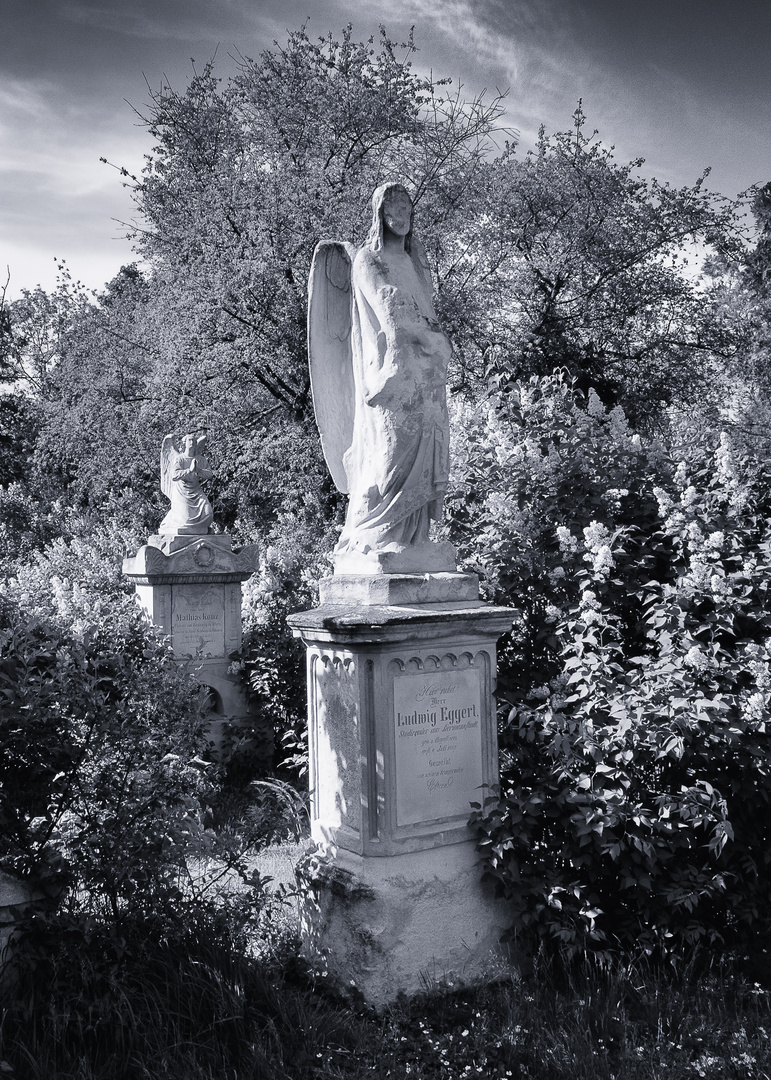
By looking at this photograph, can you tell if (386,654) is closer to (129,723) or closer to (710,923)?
(129,723)

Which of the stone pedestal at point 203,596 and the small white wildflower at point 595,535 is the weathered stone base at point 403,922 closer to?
the small white wildflower at point 595,535

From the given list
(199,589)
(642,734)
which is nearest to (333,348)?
(642,734)

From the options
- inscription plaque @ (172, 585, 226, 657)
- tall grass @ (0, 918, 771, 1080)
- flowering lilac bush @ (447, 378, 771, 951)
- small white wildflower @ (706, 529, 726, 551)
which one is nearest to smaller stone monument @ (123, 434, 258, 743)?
inscription plaque @ (172, 585, 226, 657)

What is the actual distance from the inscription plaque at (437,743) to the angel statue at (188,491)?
212 inches

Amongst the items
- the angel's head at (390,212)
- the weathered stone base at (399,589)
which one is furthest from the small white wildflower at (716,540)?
the angel's head at (390,212)

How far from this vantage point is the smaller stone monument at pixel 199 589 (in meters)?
8.57

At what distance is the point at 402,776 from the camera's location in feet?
13.1

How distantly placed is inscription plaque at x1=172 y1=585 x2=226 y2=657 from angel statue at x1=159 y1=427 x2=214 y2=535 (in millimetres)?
663

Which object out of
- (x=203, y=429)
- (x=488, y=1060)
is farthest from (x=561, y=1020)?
(x=203, y=429)

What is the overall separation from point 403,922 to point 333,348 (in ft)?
9.34

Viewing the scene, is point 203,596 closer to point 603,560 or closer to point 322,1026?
point 603,560

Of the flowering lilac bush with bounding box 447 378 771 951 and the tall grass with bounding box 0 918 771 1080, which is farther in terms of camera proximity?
the flowering lilac bush with bounding box 447 378 771 951

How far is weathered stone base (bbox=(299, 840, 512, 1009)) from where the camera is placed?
151 inches

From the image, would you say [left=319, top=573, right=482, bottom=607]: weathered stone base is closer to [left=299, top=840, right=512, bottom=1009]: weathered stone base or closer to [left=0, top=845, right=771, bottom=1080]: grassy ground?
[left=299, top=840, right=512, bottom=1009]: weathered stone base
